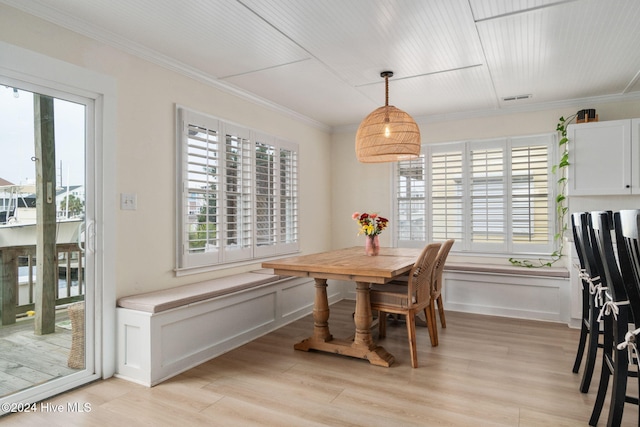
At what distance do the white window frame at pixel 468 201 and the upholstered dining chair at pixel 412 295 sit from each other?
1845mm

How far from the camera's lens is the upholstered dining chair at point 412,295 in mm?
3084

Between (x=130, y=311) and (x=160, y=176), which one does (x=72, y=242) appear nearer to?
(x=130, y=311)

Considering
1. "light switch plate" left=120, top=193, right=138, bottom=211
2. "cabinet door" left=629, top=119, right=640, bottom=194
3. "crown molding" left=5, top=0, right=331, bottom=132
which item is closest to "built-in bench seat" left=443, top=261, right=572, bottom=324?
"cabinet door" left=629, top=119, right=640, bottom=194

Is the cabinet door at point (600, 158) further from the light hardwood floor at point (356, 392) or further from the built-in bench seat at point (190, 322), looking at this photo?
the built-in bench seat at point (190, 322)

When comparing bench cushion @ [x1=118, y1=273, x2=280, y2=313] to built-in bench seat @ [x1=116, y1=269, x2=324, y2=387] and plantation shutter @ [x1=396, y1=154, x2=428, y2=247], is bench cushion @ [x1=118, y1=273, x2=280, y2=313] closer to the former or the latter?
built-in bench seat @ [x1=116, y1=269, x2=324, y2=387]

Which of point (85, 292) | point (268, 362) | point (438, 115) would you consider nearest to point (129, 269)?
point (85, 292)

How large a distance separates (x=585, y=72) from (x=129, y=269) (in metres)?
4.32

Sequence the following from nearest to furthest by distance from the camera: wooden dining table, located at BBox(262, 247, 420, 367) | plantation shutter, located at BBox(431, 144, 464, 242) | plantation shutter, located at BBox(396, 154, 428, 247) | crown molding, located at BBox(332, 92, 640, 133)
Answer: wooden dining table, located at BBox(262, 247, 420, 367)
crown molding, located at BBox(332, 92, 640, 133)
plantation shutter, located at BBox(431, 144, 464, 242)
plantation shutter, located at BBox(396, 154, 428, 247)

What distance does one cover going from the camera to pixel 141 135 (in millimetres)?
3127

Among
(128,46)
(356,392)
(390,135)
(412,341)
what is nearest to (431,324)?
(412,341)

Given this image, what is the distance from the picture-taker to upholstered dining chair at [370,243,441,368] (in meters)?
3.08

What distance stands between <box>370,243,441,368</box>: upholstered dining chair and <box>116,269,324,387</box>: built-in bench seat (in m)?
1.18

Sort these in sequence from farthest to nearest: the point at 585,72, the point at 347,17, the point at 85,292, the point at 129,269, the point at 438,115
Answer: the point at 438,115, the point at 585,72, the point at 129,269, the point at 85,292, the point at 347,17

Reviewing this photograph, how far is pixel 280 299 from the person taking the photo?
4168 millimetres
